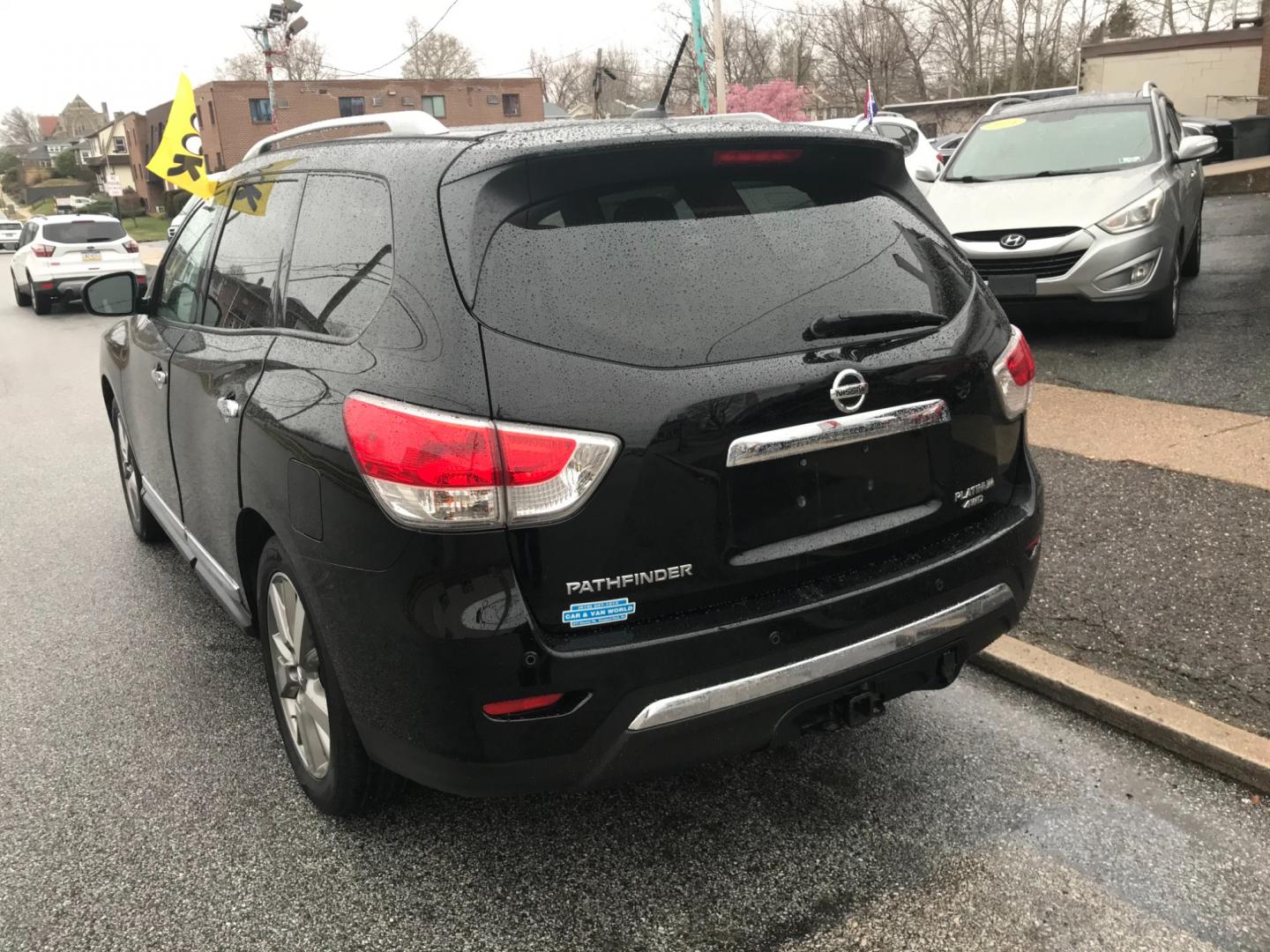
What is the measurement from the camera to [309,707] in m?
2.89

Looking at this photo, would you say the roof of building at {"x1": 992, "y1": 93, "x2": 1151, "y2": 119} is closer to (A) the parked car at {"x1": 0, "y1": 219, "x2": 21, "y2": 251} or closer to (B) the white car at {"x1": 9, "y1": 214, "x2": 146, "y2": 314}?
(B) the white car at {"x1": 9, "y1": 214, "x2": 146, "y2": 314}

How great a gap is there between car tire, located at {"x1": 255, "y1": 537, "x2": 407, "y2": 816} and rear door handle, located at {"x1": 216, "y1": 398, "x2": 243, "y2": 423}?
15.9 inches

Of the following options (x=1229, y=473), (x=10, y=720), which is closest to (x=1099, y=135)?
(x=1229, y=473)

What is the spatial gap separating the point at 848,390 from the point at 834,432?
0.33ft

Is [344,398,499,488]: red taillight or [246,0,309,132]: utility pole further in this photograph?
[246,0,309,132]: utility pole

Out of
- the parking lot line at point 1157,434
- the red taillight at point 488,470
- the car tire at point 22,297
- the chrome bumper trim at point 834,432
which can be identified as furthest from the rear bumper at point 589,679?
the car tire at point 22,297

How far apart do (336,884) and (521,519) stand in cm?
123

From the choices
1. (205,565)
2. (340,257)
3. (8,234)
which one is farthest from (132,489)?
(8,234)

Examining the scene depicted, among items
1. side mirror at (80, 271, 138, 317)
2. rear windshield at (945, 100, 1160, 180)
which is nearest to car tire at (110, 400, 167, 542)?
side mirror at (80, 271, 138, 317)

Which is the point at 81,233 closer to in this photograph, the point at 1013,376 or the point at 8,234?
the point at 1013,376

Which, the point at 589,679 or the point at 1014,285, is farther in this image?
the point at 1014,285

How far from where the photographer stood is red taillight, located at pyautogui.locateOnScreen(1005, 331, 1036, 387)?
2.87m

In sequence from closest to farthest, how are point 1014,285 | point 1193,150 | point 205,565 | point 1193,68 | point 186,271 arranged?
point 205,565
point 186,271
point 1014,285
point 1193,150
point 1193,68

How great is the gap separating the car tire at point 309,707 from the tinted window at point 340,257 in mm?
628
